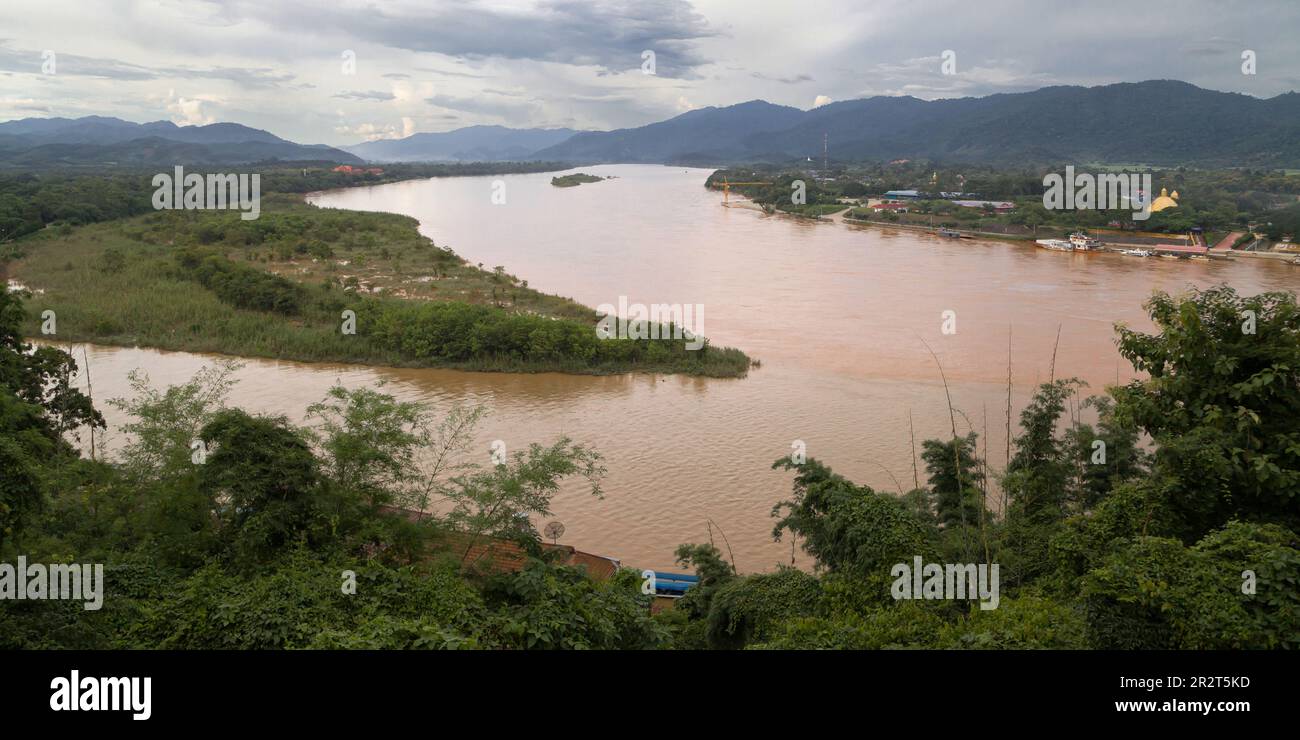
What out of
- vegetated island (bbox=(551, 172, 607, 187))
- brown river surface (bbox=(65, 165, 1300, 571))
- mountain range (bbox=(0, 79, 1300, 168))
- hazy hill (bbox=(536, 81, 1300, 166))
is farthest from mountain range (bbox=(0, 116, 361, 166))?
brown river surface (bbox=(65, 165, 1300, 571))

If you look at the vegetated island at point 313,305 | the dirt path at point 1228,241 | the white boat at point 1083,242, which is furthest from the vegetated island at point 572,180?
the dirt path at point 1228,241

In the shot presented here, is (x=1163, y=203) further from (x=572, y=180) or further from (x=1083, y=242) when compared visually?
(x=572, y=180)

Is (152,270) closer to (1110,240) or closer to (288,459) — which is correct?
(288,459)

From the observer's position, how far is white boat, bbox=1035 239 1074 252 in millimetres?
36938

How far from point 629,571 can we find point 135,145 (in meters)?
123

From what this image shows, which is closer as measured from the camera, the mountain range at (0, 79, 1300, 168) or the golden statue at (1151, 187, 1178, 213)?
the golden statue at (1151, 187, 1178, 213)

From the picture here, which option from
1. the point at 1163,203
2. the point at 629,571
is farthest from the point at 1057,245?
the point at 629,571

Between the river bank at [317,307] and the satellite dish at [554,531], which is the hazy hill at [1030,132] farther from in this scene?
the satellite dish at [554,531]

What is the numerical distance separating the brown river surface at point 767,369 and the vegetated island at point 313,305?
63cm

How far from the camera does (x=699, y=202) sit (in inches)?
2522

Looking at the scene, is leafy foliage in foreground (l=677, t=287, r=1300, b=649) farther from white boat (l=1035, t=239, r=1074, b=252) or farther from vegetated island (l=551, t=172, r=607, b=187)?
vegetated island (l=551, t=172, r=607, b=187)

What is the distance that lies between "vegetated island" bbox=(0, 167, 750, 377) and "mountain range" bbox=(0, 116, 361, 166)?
6430cm

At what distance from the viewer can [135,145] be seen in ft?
350

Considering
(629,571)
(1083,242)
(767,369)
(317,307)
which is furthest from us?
(1083,242)
